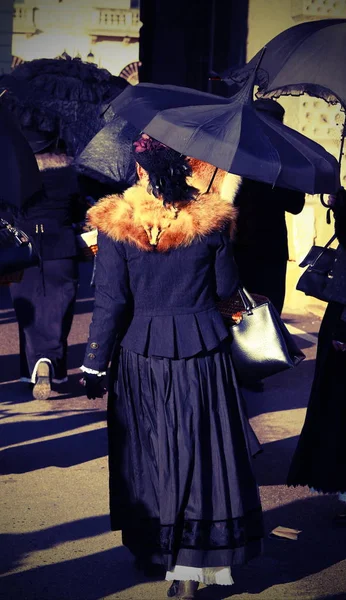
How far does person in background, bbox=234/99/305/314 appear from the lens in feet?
23.1

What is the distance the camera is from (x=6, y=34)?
908 inches

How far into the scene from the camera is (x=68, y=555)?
200 inches

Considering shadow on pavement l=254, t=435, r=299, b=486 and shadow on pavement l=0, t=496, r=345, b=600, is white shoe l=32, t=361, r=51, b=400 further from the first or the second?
shadow on pavement l=0, t=496, r=345, b=600

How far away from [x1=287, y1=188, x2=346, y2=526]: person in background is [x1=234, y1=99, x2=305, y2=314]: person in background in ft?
5.09

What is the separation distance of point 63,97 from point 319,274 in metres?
3.06

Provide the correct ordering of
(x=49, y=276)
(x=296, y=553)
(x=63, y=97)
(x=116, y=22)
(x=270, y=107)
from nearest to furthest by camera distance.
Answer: (x=296, y=553) → (x=270, y=107) → (x=63, y=97) → (x=49, y=276) → (x=116, y=22)

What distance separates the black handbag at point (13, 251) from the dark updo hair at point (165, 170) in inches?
39.9

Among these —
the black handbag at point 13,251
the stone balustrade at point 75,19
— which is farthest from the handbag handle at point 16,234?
the stone balustrade at point 75,19

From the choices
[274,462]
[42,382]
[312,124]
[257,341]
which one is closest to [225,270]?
[257,341]

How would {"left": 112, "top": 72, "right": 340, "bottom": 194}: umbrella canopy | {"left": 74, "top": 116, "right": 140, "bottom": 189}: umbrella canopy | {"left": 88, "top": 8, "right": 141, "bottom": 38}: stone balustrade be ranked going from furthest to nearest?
1. {"left": 88, "top": 8, "right": 141, "bottom": 38}: stone balustrade
2. {"left": 74, "top": 116, "right": 140, "bottom": 189}: umbrella canopy
3. {"left": 112, "top": 72, "right": 340, "bottom": 194}: umbrella canopy

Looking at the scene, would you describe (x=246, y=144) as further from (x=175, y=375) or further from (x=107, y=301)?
(x=175, y=375)

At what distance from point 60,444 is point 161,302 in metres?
2.38

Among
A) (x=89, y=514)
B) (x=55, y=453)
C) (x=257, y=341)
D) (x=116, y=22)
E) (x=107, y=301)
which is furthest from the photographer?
(x=116, y=22)

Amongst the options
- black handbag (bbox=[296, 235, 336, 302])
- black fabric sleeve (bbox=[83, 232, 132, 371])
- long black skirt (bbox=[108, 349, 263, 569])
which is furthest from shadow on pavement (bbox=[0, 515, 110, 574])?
black handbag (bbox=[296, 235, 336, 302])
